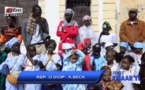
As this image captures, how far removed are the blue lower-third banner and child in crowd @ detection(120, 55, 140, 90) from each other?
10.9 ft

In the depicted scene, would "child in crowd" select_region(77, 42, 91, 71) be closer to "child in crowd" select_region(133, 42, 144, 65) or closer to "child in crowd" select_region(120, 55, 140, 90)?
"child in crowd" select_region(133, 42, 144, 65)

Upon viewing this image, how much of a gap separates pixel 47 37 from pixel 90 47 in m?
0.94

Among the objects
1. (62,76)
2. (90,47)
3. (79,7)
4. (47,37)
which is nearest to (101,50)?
(90,47)

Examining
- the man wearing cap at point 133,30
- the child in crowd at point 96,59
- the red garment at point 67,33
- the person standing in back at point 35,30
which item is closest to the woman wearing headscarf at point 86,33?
the red garment at point 67,33

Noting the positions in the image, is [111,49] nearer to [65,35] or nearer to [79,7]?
[65,35]

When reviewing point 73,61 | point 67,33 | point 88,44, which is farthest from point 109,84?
point 67,33

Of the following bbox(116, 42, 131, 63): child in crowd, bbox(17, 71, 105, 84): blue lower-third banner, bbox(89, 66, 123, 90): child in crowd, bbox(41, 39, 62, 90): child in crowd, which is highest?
bbox(17, 71, 105, 84): blue lower-third banner

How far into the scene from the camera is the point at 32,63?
11945mm

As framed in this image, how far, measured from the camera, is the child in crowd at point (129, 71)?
36.3 feet

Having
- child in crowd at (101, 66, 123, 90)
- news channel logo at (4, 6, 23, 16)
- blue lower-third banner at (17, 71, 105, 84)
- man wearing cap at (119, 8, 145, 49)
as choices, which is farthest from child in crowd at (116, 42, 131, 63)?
news channel logo at (4, 6, 23, 16)

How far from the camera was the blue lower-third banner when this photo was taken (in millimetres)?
7742

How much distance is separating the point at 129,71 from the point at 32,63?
198 centimetres

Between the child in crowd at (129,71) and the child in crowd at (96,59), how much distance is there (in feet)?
2.95

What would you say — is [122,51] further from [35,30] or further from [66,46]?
[35,30]
